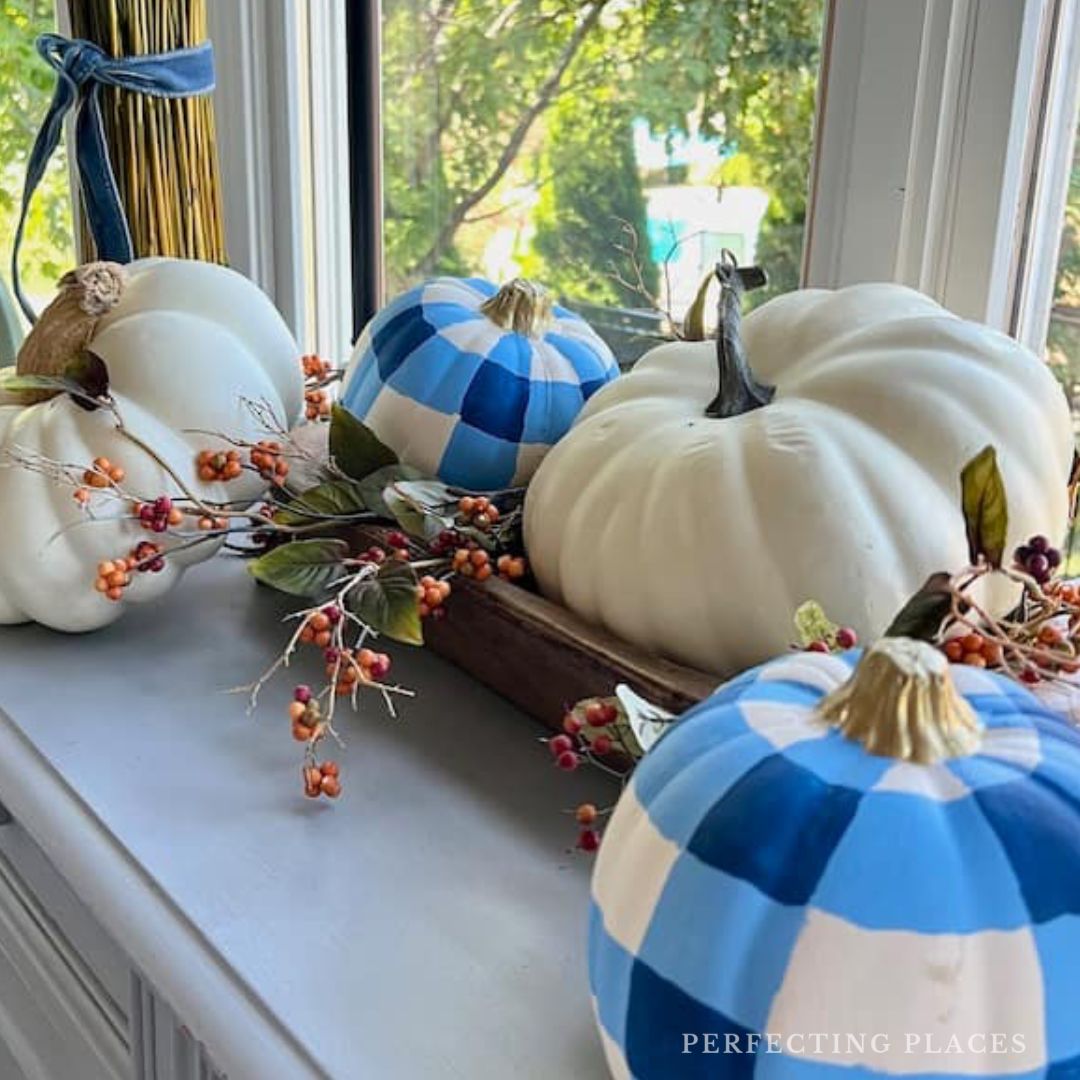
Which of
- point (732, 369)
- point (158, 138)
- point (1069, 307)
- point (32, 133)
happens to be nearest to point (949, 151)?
point (1069, 307)

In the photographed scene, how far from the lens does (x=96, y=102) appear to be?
941 mm

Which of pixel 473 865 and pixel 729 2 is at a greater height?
pixel 729 2

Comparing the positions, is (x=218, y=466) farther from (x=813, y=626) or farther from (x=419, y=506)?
(x=813, y=626)

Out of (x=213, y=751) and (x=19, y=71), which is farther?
(x=19, y=71)

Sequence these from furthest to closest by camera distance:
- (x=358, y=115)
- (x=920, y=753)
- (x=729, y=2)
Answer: (x=358, y=115), (x=729, y=2), (x=920, y=753)

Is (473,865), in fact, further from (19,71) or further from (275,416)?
(19,71)

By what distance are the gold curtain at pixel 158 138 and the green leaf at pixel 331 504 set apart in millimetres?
384

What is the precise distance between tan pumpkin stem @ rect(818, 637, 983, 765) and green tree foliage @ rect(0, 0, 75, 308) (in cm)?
121

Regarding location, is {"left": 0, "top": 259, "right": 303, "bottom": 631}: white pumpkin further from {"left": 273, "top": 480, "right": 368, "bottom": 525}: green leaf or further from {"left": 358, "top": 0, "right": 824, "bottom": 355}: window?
{"left": 358, "top": 0, "right": 824, "bottom": 355}: window

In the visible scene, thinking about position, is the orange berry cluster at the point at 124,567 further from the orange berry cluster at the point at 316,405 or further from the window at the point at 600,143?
the window at the point at 600,143

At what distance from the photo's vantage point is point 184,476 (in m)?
0.71

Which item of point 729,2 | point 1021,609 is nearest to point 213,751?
point 1021,609

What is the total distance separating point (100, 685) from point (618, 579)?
30 centimetres

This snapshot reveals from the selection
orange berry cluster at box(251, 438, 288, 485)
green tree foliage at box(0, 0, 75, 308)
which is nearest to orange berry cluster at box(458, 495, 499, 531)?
orange berry cluster at box(251, 438, 288, 485)
